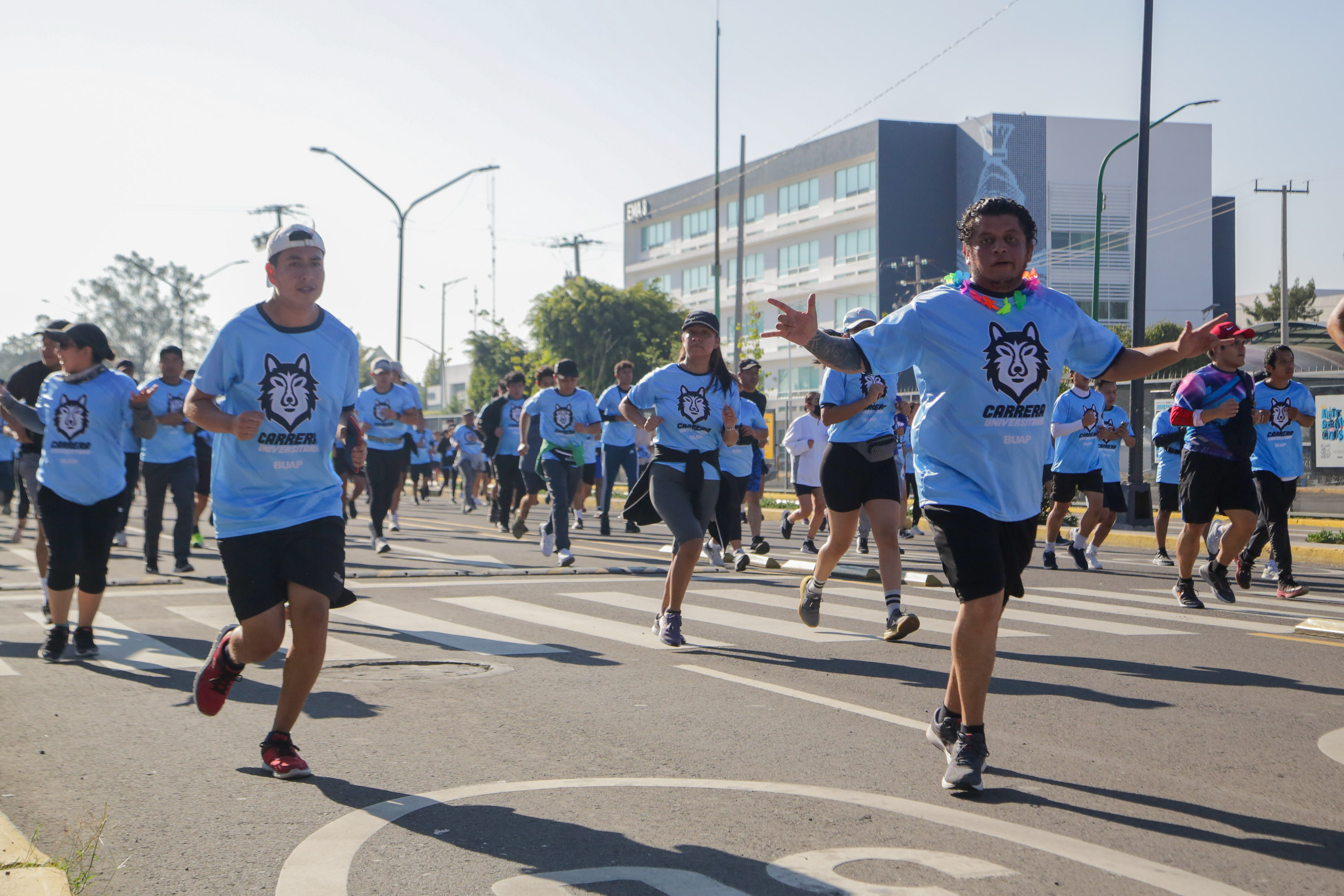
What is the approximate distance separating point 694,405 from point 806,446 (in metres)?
6.35

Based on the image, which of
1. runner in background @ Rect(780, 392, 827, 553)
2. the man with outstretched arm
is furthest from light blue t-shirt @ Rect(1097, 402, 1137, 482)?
the man with outstretched arm

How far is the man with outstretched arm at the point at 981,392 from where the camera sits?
14.8 ft

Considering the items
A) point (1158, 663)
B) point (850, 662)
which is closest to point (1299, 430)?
point (1158, 663)

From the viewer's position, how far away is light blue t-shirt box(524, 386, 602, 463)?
13.2 m

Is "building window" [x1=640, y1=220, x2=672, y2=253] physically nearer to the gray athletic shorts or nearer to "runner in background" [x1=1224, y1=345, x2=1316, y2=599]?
"runner in background" [x1=1224, y1=345, x2=1316, y2=599]

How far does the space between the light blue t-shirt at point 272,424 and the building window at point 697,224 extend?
236 ft

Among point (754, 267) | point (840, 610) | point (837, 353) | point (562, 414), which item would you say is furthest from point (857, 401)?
point (754, 267)

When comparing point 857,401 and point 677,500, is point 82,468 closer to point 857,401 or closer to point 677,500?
point 677,500

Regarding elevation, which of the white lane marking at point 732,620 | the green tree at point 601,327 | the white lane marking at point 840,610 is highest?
the green tree at point 601,327

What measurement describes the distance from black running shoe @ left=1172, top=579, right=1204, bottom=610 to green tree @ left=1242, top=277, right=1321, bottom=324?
56.1 meters

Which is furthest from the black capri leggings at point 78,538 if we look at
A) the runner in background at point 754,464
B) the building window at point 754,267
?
the building window at point 754,267

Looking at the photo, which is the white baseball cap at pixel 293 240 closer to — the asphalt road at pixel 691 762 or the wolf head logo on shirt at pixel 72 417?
the asphalt road at pixel 691 762

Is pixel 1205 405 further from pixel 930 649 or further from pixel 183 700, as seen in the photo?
pixel 183 700

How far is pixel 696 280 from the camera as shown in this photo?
264 ft
